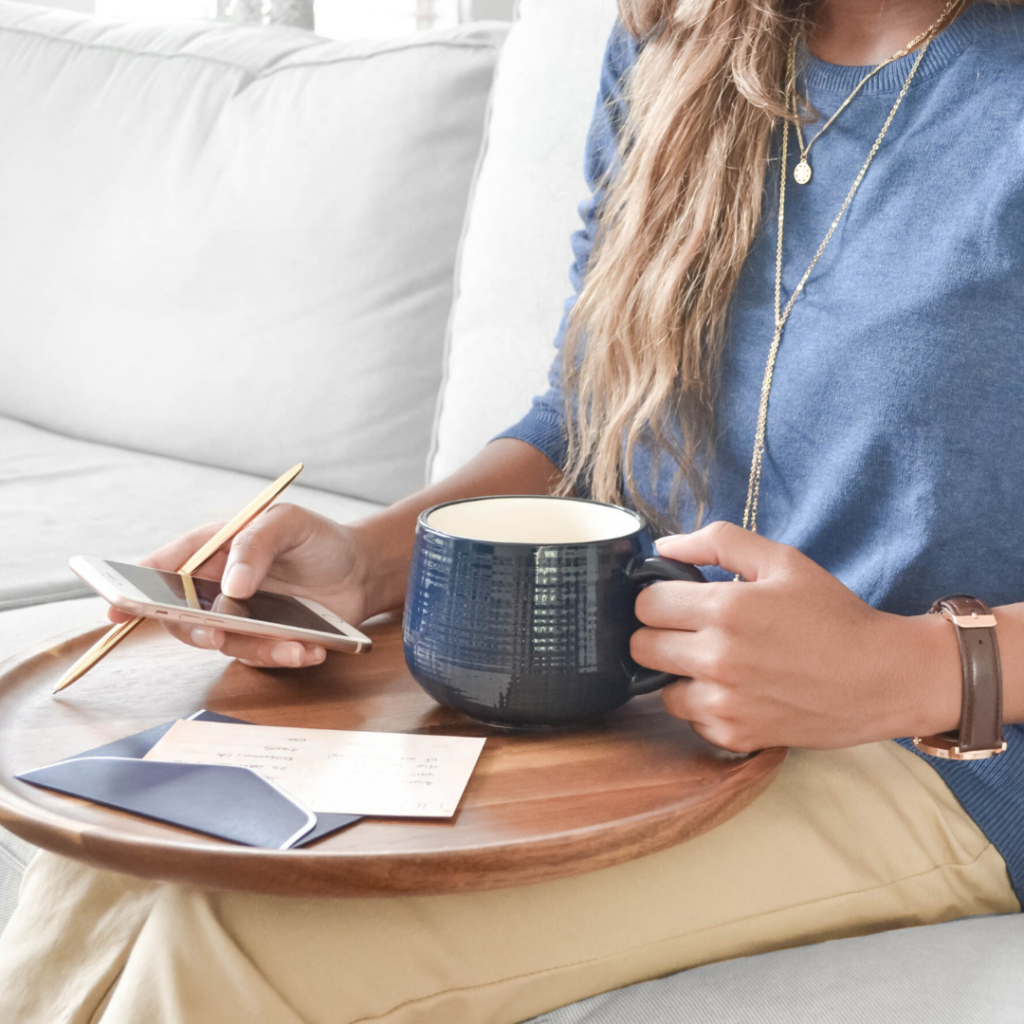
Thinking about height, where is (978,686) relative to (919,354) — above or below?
below

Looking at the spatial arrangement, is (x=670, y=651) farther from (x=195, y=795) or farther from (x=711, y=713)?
(x=195, y=795)

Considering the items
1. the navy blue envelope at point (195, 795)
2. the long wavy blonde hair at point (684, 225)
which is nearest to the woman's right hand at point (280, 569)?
the navy blue envelope at point (195, 795)

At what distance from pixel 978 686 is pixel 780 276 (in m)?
0.32

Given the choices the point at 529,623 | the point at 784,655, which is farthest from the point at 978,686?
the point at 529,623

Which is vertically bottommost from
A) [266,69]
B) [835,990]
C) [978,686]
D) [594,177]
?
[835,990]

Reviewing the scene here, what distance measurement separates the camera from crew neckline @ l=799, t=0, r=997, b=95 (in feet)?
2.32

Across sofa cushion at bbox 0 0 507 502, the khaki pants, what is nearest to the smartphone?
the khaki pants

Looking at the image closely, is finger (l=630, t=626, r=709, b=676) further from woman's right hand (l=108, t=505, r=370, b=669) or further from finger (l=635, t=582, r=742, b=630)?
woman's right hand (l=108, t=505, r=370, b=669)

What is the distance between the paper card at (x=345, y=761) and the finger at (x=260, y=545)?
0.31 feet

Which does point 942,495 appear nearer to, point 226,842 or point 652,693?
point 652,693

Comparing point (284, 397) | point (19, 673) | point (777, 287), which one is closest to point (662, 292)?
point (777, 287)

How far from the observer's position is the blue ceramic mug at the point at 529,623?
1.67ft

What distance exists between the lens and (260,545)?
2.14ft

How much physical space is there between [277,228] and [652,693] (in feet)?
2.96
